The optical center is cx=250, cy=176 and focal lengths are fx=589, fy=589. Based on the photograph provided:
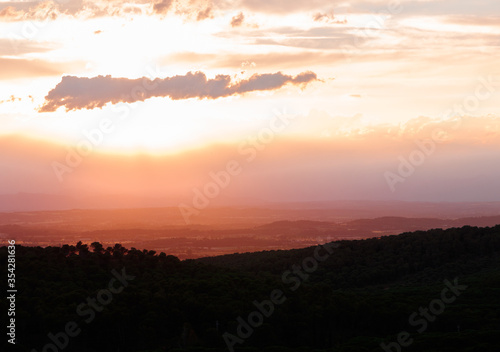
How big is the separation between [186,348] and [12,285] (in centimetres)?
1673

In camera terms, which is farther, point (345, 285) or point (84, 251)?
point (345, 285)

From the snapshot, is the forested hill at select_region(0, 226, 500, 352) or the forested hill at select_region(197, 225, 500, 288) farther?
the forested hill at select_region(197, 225, 500, 288)

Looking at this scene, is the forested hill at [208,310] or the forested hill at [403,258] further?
the forested hill at [403,258]

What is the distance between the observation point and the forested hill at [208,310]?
41406mm

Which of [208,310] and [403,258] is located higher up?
[403,258]

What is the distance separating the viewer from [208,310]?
4559cm

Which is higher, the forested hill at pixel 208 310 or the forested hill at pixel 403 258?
the forested hill at pixel 403 258

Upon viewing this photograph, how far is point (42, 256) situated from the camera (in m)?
57.4

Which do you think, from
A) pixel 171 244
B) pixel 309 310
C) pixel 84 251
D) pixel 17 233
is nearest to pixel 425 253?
pixel 309 310

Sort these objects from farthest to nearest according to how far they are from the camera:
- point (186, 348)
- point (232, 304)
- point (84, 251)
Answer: point (84, 251) < point (232, 304) < point (186, 348)

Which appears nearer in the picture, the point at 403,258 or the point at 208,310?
the point at 208,310

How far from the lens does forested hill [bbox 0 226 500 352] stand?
41406mm

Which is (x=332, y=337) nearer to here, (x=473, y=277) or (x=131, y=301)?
(x=131, y=301)

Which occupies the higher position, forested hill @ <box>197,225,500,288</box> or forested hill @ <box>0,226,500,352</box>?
forested hill @ <box>197,225,500,288</box>
